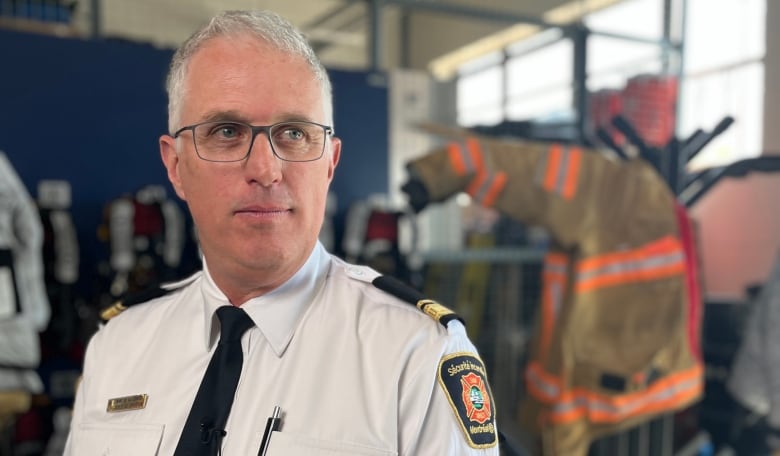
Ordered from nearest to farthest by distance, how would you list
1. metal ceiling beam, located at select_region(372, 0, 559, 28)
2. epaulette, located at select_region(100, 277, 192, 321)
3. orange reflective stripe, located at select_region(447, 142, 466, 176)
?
epaulette, located at select_region(100, 277, 192, 321) < orange reflective stripe, located at select_region(447, 142, 466, 176) < metal ceiling beam, located at select_region(372, 0, 559, 28)

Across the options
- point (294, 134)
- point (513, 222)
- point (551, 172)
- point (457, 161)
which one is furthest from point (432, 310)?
point (513, 222)

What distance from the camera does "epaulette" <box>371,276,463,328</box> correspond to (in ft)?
2.80

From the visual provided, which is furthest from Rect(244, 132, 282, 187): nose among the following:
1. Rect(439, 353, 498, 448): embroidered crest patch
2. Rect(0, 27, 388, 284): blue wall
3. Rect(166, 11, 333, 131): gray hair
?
Rect(0, 27, 388, 284): blue wall

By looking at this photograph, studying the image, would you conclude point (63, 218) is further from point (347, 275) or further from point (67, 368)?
point (347, 275)

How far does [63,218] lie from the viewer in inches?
94.8

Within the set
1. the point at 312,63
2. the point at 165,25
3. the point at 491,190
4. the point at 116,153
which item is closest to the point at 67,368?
the point at 116,153

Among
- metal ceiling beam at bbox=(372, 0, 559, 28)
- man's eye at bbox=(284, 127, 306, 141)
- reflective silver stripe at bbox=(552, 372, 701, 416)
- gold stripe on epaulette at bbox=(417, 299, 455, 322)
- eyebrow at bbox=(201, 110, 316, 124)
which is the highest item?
metal ceiling beam at bbox=(372, 0, 559, 28)

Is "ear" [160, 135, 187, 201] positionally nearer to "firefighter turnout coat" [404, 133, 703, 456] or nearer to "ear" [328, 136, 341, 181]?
"ear" [328, 136, 341, 181]

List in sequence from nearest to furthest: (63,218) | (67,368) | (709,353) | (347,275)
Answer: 1. (347,275)
2. (63,218)
3. (67,368)
4. (709,353)

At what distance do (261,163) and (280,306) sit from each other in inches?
8.9

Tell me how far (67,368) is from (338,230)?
139cm

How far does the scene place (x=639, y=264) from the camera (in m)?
2.17

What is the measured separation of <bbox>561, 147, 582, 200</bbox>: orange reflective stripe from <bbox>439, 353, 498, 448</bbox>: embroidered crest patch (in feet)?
4.63

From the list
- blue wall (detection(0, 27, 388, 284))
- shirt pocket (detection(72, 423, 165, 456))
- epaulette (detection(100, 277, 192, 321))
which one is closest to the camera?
shirt pocket (detection(72, 423, 165, 456))
